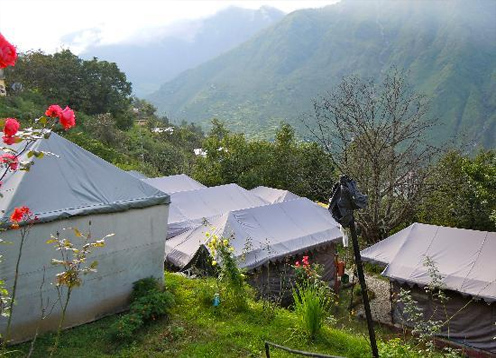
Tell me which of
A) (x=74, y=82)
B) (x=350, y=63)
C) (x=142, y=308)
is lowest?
(x=142, y=308)

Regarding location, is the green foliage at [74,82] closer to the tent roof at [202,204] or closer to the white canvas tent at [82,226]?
the tent roof at [202,204]

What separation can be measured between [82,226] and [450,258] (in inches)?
316

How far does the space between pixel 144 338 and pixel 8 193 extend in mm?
2884

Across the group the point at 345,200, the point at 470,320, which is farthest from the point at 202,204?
the point at 345,200

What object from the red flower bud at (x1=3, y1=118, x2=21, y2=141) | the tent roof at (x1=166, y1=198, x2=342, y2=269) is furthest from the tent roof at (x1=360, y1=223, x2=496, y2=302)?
the red flower bud at (x1=3, y1=118, x2=21, y2=141)

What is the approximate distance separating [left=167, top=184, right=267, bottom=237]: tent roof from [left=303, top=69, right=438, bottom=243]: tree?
4.00 m

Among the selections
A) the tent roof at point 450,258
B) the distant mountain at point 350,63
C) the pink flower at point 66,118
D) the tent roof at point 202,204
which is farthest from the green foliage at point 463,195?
the distant mountain at point 350,63

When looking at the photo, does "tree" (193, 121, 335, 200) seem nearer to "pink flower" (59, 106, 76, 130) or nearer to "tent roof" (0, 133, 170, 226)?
"tent roof" (0, 133, 170, 226)

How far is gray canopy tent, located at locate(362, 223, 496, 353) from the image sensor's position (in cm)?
834

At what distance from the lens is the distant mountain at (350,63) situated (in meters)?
68.2

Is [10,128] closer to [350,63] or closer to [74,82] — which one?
[74,82]

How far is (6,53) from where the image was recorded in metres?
2.06

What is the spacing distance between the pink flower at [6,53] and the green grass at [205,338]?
4213 millimetres

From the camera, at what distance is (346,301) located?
1107cm
